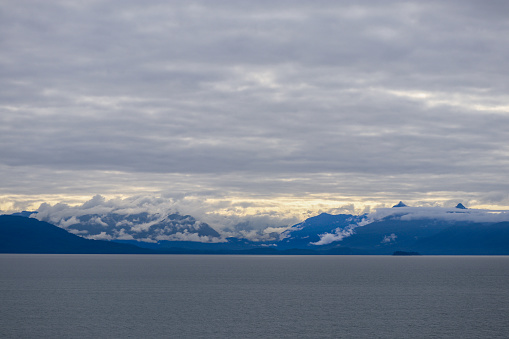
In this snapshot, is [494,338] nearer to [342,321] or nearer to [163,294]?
[342,321]

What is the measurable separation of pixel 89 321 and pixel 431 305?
267 ft

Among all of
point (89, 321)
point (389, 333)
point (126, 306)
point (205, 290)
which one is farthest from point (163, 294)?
point (389, 333)

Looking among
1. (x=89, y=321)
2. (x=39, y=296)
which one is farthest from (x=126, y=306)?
(x=39, y=296)

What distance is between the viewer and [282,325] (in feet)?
330

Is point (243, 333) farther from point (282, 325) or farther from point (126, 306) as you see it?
point (126, 306)

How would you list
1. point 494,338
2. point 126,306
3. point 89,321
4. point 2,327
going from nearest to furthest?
point 494,338 → point 2,327 → point 89,321 → point 126,306

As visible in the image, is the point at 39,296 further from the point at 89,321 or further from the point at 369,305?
the point at 369,305

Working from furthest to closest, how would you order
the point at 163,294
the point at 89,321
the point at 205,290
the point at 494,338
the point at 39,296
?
the point at 205,290
the point at 163,294
the point at 39,296
the point at 89,321
the point at 494,338

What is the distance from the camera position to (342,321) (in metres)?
105

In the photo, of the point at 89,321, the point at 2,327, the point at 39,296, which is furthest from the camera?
the point at 39,296

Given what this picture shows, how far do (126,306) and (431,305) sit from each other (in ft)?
244

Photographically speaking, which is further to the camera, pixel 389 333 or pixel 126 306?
pixel 126 306

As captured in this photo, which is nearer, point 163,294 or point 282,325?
point 282,325

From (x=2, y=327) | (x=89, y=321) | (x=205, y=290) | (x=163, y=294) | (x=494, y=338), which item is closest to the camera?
(x=494, y=338)
